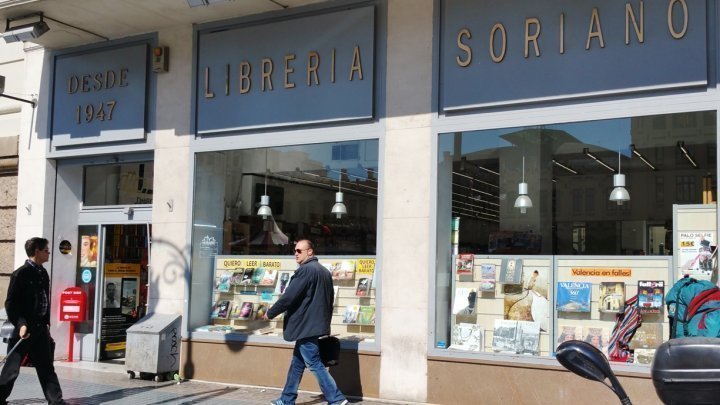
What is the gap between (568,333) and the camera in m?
8.38

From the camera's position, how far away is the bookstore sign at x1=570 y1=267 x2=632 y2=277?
8.12m

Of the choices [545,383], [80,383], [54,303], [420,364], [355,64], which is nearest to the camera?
[545,383]

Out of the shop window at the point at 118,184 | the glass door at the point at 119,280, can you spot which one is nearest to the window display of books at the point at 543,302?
the shop window at the point at 118,184

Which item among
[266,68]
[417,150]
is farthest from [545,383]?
[266,68]

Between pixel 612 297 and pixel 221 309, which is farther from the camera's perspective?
pixel 221 309

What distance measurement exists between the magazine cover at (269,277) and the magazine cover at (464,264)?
257cm

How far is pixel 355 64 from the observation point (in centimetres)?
950

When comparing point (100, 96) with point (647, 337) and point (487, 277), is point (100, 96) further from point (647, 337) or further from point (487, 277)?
point (647, 337)

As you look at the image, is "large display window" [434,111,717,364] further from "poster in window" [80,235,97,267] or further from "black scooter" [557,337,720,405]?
"poster in window" [80,235,97,267]

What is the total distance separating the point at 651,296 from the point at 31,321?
6.27 meters

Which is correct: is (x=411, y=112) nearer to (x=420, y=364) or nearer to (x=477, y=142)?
(x=477, y=142)

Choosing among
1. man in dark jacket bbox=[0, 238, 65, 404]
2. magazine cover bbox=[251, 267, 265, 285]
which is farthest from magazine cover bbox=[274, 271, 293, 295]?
man in dark jacket bbox=[0, 238, 65, 404]

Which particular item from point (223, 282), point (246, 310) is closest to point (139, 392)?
point (246, 310)

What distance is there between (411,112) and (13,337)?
4895mm
